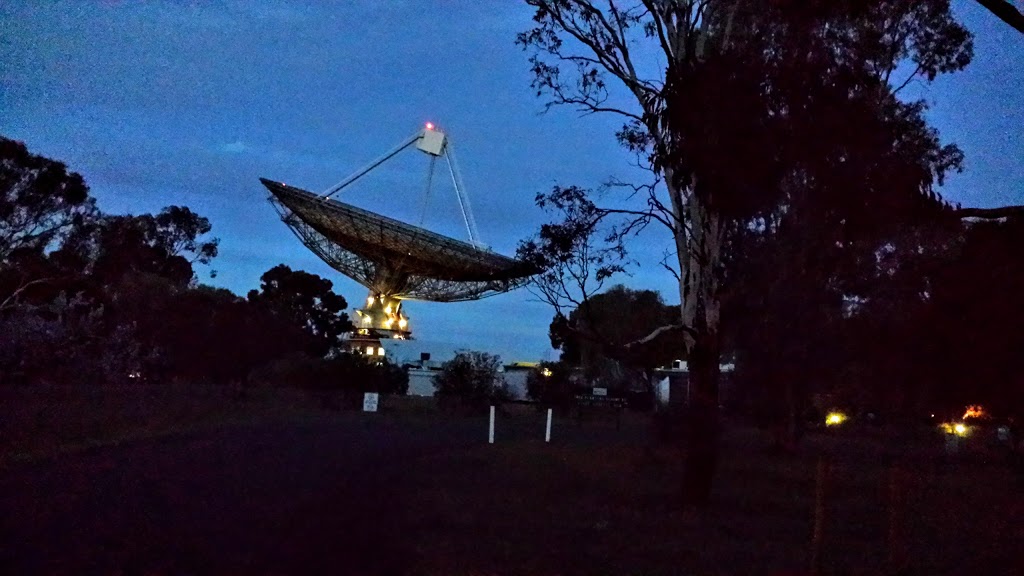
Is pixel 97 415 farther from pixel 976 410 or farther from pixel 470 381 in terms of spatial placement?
pixel 470 381

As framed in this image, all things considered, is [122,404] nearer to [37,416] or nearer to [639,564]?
[37,416]

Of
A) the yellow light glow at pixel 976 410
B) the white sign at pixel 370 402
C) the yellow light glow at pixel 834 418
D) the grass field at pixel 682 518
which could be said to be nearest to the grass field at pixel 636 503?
the grass field at pixel 682 518

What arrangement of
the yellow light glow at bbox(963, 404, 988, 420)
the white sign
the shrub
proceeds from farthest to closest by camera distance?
the shrub < the white sign < the yellow light glow at bbox(963, 404, 988, 420)

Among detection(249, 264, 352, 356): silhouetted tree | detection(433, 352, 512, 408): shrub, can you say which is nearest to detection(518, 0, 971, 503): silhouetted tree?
detection(433, 352, 512, 408): shrub

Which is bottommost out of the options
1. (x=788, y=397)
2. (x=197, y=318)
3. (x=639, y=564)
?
(x=639, y=564)

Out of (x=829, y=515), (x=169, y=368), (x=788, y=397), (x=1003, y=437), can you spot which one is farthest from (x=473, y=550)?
(x=1003, y=437)

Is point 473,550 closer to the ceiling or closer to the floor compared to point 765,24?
closer to the floor

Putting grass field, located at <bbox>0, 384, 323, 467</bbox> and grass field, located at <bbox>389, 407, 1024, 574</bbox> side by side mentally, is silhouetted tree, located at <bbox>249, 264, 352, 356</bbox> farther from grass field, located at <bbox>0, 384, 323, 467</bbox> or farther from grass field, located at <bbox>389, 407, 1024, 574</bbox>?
grass field, located at <bbox>389, 407, 1024, 574</bbox>

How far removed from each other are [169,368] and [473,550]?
133ft

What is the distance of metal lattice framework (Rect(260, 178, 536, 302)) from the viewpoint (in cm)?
4147

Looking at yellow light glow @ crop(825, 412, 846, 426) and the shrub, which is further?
yellow light glow @ crop(825, 412, 846, 426)

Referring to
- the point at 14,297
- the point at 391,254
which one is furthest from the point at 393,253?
the point at 14,297

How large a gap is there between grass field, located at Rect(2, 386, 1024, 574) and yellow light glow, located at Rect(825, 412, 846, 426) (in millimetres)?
23193

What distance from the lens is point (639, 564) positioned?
955cm
